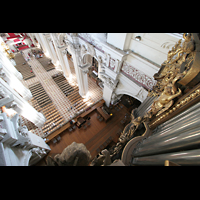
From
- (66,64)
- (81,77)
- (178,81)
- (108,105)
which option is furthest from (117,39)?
(66,64)

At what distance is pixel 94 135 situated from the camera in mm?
7426

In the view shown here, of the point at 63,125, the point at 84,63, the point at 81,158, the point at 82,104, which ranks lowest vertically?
the point at 81,158

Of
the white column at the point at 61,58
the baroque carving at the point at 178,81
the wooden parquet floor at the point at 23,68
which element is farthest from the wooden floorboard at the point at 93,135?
the wooden parquet floor at the point at 23,68

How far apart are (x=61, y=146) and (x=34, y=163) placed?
1696mm

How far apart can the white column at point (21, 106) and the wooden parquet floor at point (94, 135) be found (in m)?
1.91

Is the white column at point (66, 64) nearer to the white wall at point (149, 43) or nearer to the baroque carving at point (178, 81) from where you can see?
the white wall at point (149, 43)

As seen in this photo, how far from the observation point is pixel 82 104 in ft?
31.1

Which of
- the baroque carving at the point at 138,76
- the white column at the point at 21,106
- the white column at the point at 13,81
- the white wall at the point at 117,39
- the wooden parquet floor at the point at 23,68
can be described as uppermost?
the wooden parquet floor at the point at 23,68

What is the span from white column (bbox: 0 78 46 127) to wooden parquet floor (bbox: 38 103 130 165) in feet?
6.26

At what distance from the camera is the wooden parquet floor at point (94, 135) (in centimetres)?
686

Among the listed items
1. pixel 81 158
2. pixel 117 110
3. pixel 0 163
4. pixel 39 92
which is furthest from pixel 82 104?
pixel 81 158

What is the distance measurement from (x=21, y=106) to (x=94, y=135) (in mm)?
4871

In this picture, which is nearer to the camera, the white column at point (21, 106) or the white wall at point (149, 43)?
the white wall at point (149, 43)

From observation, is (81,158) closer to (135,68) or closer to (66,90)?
(135,68)
